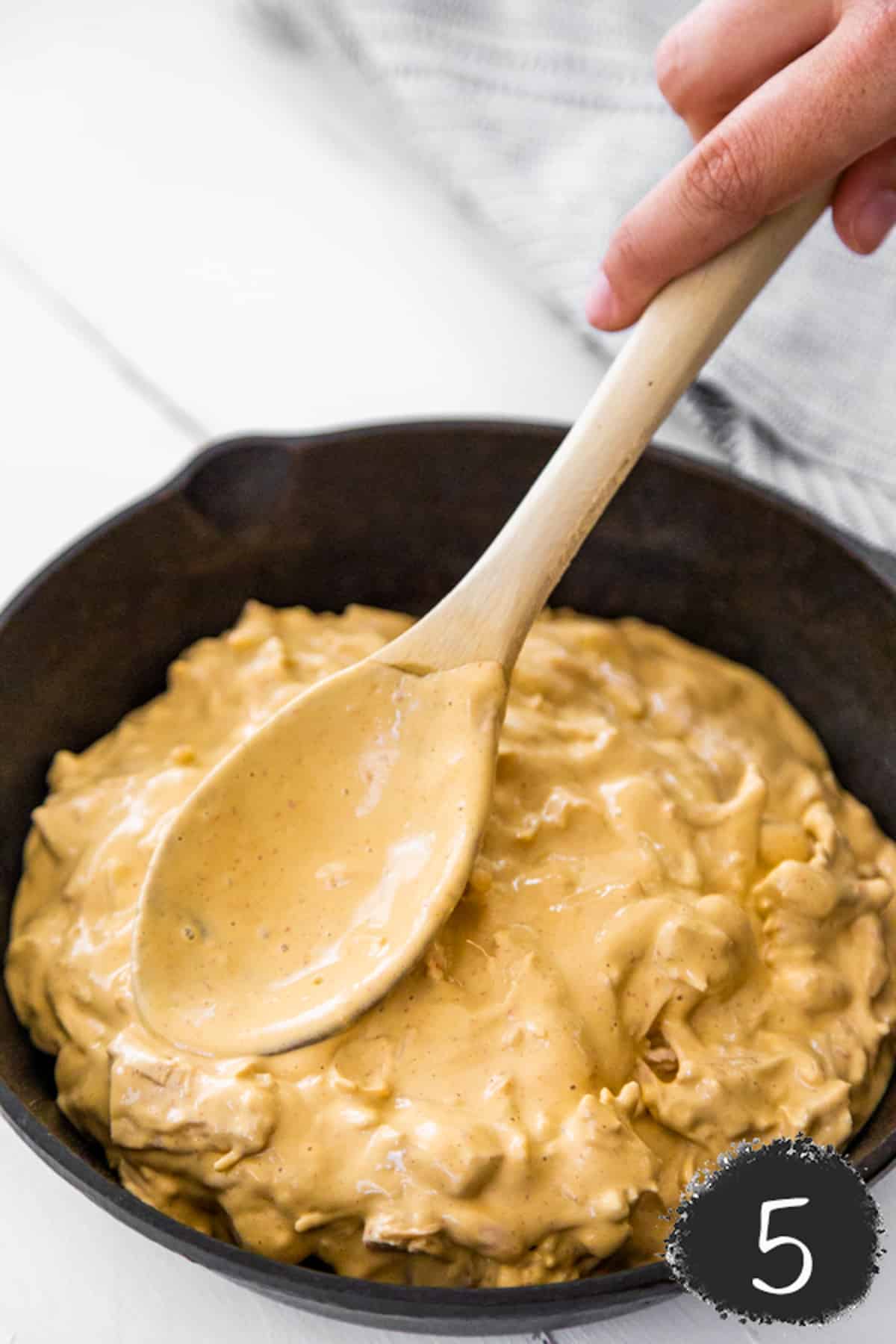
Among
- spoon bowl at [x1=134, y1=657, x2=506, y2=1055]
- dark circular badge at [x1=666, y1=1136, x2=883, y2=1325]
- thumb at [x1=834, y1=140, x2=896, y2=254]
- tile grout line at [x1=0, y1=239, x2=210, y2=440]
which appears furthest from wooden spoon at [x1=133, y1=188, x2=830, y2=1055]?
tile grout line at [x1=0, y1=239, x2=210, y2=440]

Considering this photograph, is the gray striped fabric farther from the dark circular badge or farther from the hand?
the dark circular badge

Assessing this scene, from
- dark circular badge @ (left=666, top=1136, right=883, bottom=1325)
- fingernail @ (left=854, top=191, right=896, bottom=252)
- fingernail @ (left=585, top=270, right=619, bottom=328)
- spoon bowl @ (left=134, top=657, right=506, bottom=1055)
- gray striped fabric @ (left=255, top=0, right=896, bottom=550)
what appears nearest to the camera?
dark circular badge @ (left=666, top=1136, right=883, bottom=1325)

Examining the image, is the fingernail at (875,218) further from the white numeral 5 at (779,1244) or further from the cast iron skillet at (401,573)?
the white numeral 5 at (779,1244)

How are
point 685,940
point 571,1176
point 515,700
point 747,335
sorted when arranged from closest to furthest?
point 571,1176 < point 685,940 < point 515,700 < point 747,335

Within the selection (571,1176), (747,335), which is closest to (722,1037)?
(571,1176)

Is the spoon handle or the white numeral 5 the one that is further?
the spoon handle

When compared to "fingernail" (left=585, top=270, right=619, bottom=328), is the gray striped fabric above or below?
below

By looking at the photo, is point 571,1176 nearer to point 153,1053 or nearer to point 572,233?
point 153,1053
